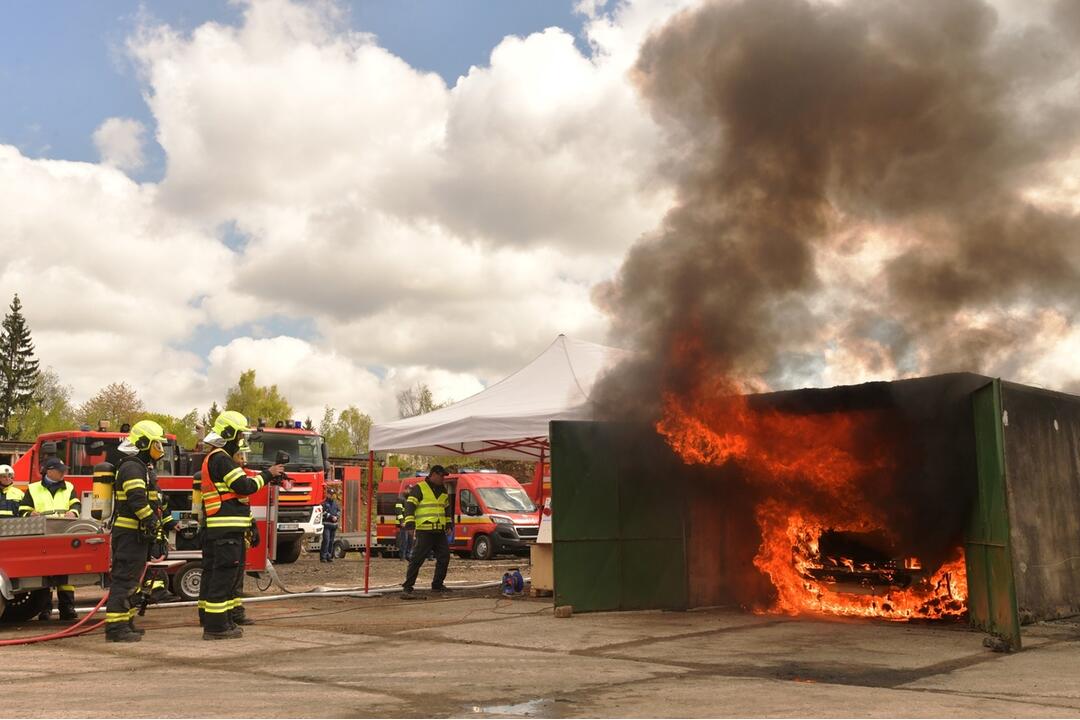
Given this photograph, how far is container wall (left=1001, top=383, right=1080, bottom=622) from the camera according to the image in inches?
358

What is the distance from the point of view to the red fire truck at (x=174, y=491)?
12.4 metres

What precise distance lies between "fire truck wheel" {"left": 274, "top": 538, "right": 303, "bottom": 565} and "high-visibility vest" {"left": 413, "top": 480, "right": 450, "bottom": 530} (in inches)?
324

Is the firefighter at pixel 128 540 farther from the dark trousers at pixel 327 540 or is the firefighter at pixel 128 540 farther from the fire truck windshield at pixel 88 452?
the dark trousers at pixel 327 540

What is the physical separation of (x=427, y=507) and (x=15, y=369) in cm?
6823

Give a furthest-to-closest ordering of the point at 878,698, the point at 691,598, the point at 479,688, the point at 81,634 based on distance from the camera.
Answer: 1. the point at 691,598
2. the point at 81,634
3. the point at 479,688
4. the point at 878,698

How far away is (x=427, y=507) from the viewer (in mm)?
12891

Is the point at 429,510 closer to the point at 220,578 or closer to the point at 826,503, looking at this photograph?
the point at 220,578

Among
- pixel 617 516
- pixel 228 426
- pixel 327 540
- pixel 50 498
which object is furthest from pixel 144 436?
pixel 327 540

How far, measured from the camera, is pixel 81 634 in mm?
9461

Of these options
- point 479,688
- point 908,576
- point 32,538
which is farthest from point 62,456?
point 908,576

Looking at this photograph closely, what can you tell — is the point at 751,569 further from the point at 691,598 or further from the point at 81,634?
the point at 81,634

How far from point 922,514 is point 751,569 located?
2.42 meters

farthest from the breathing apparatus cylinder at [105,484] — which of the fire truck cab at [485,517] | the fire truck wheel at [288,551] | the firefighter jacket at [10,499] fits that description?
the fire truck cab at [485,517]

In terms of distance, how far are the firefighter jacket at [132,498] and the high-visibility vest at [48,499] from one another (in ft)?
10.8
